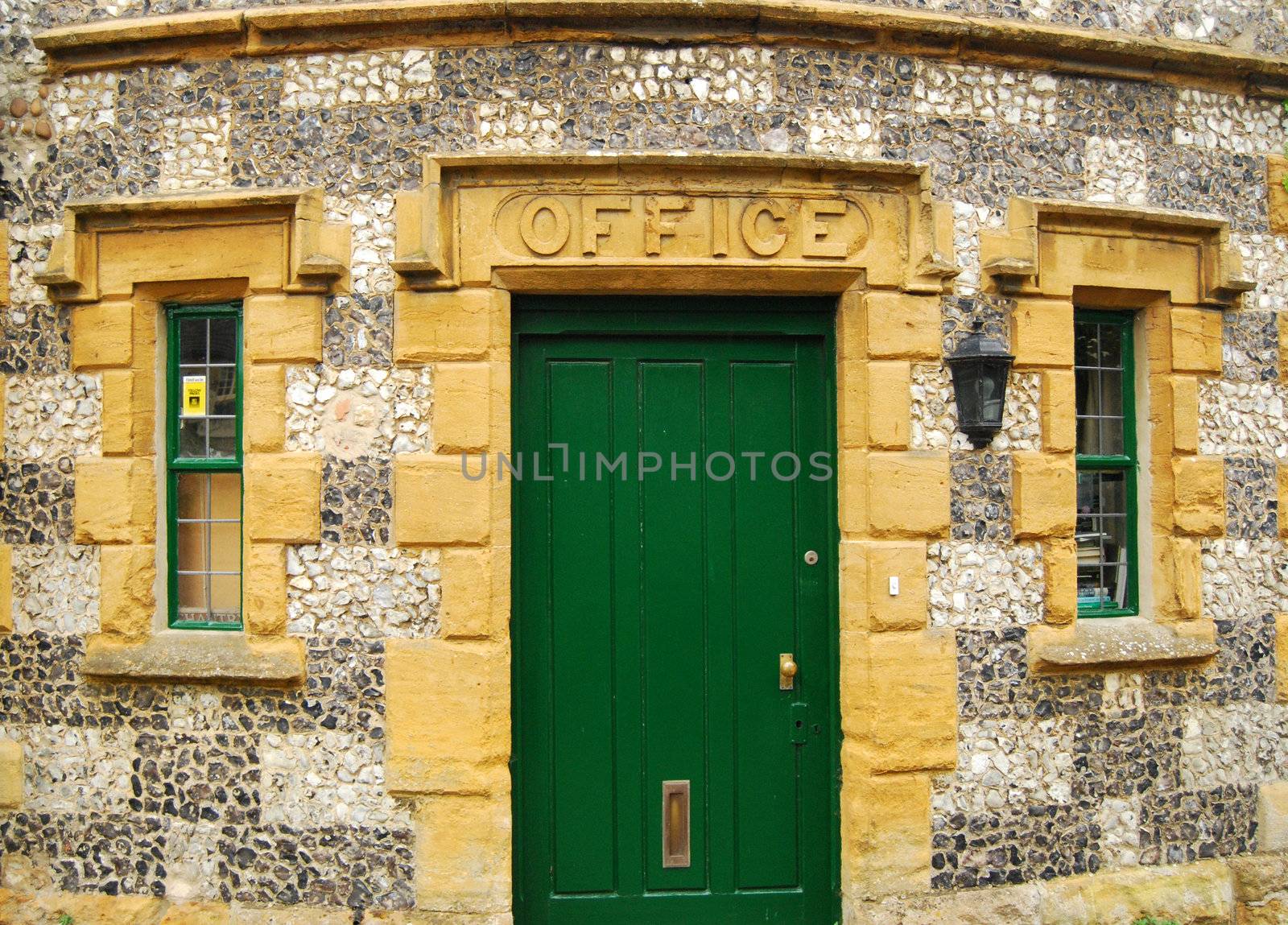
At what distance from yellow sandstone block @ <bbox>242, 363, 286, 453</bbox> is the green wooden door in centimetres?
108

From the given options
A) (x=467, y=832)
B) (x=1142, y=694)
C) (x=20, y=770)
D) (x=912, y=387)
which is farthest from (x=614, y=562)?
(x=20, y=770)

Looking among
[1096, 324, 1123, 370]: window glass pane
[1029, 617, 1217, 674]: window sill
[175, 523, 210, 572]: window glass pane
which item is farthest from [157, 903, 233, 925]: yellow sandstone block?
[1096, 324, 1123, 370]: window glass pane

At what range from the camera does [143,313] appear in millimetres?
4508

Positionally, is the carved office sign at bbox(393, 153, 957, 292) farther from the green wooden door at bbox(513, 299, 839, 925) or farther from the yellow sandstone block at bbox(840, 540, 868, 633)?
the yellow sandstone block at bbox(840, 540, 868, 633)

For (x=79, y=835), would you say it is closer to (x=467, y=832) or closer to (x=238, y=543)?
(x=238, y=543)

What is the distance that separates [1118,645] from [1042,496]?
84 cm

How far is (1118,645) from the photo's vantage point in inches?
179

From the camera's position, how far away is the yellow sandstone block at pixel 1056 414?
4.52 metres

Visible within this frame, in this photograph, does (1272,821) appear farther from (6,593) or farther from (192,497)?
(6,593)

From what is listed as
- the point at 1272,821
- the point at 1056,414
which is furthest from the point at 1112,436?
the point at 1272,821

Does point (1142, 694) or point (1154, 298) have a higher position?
point (1154, 298)

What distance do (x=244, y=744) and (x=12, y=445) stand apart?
190cm

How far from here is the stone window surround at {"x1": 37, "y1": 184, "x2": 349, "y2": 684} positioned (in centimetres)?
425

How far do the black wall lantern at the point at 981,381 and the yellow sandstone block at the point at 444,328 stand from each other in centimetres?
223
